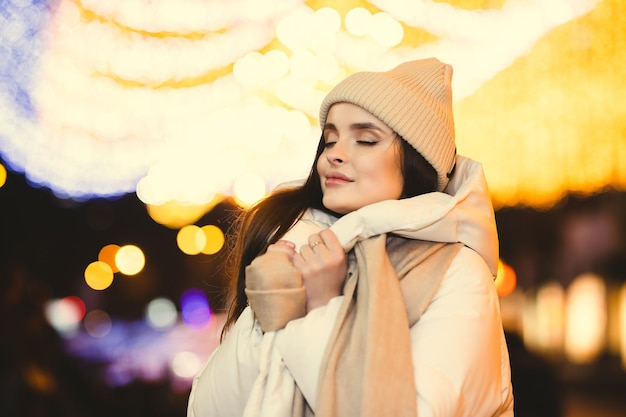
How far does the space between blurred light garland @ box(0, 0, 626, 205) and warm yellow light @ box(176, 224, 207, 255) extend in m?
13.4

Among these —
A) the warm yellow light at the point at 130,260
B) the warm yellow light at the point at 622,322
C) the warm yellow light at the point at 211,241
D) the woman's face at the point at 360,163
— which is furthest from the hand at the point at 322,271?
the warm yellow light at the point at 211,241

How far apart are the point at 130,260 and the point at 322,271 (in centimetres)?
1516

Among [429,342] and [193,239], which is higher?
[429,342]

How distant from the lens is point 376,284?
1767 millimetres

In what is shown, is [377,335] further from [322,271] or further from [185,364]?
[185,364]

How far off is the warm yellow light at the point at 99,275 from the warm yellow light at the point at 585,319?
1068cm

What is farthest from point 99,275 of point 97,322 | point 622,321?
point 622,321

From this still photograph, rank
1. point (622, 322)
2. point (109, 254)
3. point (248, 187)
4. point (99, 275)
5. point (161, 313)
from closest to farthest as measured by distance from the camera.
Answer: point (248, 187) → point (622, 322) → point (161, 313) → point (109, 254) → point (99, 275)

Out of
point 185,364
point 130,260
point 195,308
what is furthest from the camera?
point 130,260

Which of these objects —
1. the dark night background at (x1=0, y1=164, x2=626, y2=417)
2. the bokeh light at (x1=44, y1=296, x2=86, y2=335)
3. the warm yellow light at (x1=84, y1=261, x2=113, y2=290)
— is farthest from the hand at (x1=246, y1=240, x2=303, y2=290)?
the warm yellow light at (x1=84, y1=261, x2=113, y2=290)

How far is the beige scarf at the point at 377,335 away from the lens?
1620 mm

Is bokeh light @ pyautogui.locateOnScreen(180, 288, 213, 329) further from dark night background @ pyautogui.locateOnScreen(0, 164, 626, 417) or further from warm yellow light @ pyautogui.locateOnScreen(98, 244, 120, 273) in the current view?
warm yellow light @ pyautogui.locateOnScreen(98, 244, 120, 273)

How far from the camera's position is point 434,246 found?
1.97 metres

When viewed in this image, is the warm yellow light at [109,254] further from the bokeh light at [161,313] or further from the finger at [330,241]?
the finger at [330,241]
